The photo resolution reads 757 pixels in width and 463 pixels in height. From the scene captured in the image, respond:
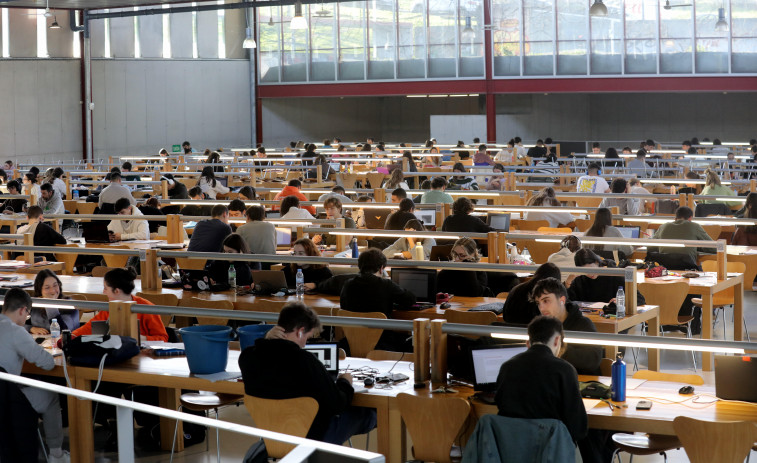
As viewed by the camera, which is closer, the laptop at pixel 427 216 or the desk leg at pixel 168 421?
the desk leg at pixel 168 421

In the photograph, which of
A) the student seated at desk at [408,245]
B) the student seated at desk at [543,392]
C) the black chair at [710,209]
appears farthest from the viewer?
the black chair at [710,209]

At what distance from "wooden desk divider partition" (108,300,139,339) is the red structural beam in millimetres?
18591

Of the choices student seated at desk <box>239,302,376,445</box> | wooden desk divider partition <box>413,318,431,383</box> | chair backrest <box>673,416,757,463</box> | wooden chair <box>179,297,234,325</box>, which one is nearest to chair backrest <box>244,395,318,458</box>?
student seated at desk <box>239,302,376,445</box>

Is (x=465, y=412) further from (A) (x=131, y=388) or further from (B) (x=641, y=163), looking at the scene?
(B) (x=641, y=163)

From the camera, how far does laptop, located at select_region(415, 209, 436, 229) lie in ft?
32.0

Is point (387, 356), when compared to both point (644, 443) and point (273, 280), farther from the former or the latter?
point (273, 280)

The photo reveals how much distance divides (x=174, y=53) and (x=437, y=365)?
2196cm

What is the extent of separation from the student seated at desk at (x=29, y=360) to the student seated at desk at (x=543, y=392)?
7.32 ft

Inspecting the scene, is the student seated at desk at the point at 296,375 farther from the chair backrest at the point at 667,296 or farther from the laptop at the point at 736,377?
the chair backrest at the point at 667,296

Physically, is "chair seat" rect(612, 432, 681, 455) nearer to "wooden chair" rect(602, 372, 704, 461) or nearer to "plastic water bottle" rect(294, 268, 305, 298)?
"wooden chair" rect(602, 372, 704, 461)

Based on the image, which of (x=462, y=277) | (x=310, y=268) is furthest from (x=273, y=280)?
(x=462, y=277)

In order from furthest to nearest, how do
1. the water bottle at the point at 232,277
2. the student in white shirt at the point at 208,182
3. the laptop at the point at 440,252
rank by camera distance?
the student in white shirt at the point at 208,182 < the laptop at the point at 440,252 < the water bottle at the point at 232,277

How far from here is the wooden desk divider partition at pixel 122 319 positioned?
5094 millimetres

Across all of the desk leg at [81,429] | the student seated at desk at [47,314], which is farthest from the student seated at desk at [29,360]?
the student seated at desk at [47,314]
